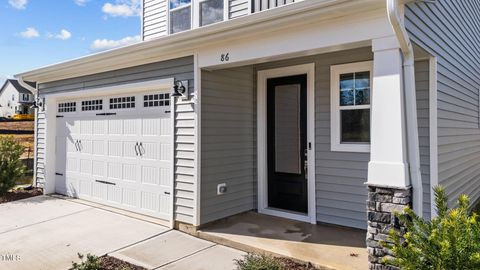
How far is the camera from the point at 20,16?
40.9 ft

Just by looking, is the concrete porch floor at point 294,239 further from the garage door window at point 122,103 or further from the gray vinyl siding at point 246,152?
the garage door window at point 122,103

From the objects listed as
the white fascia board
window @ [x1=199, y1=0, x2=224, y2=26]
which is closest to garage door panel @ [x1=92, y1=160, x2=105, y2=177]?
the white fascia board

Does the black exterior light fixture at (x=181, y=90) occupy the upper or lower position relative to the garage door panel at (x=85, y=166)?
upper

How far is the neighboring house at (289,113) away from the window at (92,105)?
0.13 feet

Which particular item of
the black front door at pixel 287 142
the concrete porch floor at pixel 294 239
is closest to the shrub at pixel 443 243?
the concrete porch floor at pixel 294 239

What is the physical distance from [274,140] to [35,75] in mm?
5189

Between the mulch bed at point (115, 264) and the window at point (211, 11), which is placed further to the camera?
the window at point (211, 11)

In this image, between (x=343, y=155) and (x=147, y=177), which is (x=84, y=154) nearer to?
(x=147, y=177)

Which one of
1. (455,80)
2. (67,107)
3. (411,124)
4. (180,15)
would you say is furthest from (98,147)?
(455,80)

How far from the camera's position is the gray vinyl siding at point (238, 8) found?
594cm

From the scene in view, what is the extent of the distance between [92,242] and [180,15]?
469 cm

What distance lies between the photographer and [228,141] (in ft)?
16.8

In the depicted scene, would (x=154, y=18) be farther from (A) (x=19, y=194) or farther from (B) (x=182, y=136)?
(A) (x=19, y=194)

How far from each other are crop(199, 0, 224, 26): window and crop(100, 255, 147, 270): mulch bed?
4433 millimetres
